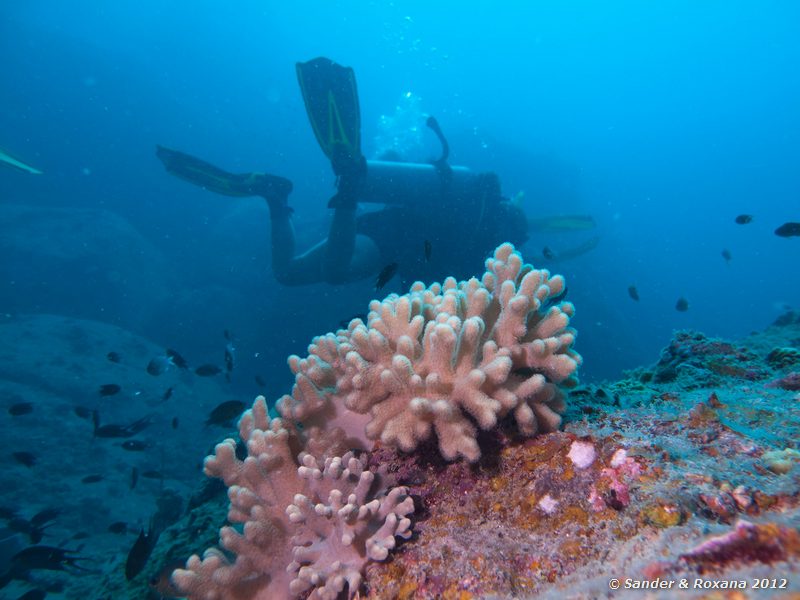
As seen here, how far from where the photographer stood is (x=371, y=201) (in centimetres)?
1006

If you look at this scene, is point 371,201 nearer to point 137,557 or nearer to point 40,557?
point 137,557

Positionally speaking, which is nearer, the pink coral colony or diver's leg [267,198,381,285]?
the pink coral colony

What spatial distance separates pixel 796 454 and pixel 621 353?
24073mm

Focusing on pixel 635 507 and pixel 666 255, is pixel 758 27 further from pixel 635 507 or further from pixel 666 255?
pixel 635 507

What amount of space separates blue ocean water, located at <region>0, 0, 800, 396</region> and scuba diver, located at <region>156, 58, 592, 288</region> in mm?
5025

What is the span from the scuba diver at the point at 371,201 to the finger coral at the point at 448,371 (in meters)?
7.22

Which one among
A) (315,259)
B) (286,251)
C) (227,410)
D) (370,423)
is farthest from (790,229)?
(286,251)

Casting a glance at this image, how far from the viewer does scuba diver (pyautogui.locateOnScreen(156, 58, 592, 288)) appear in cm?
905

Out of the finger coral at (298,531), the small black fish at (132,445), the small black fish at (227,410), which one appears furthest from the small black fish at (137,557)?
the small black fish at (132,445)

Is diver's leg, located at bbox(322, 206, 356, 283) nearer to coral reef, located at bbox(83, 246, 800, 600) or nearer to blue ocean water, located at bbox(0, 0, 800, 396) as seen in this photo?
blue ocean water, located at bbox(0, 0, 800, 396)

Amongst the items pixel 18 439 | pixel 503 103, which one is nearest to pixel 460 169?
pixel 18 439

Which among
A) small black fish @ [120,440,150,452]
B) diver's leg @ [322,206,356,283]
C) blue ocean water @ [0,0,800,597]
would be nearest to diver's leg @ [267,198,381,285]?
diver's leg @ [322,206,356,283]

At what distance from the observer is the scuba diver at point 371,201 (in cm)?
905

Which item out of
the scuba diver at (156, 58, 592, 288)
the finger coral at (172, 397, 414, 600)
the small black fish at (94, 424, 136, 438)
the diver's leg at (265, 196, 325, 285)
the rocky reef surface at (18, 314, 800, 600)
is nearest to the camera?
the rocky reef surface at (18, 314, 800, 600)
